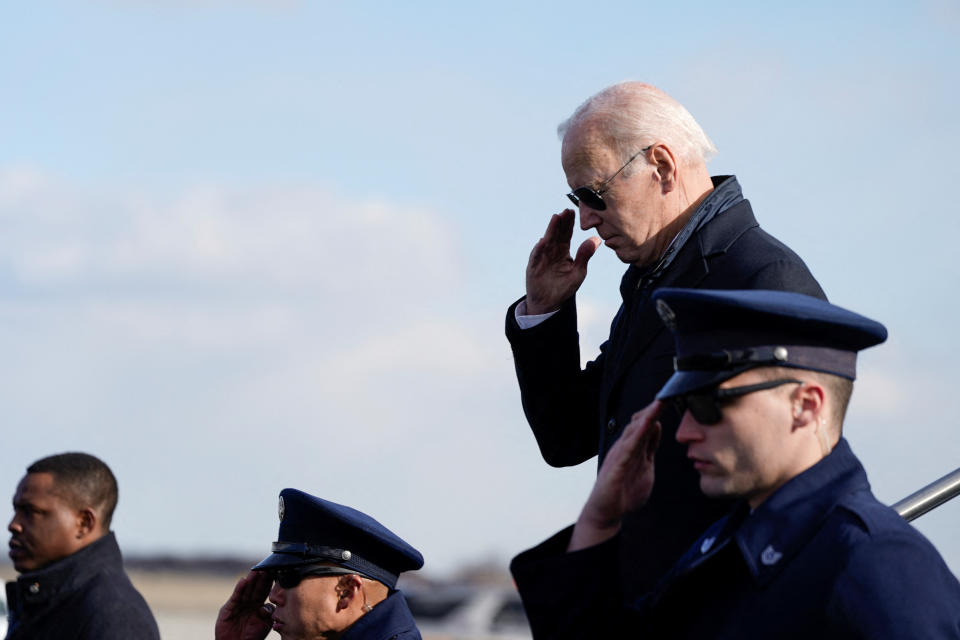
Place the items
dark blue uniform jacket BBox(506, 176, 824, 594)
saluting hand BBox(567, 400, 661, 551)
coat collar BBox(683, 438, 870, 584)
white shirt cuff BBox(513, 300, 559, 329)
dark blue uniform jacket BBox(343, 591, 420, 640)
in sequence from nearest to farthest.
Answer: coat collar BBox(683, 438, 870, 584)
saluting hand BBox(567, 400, 661, 551)
dark blue uniform jacket BBox(506, 176, 824, 594)
white shirt cuff BBox(513, 300, 559, 329)
dark blue uniform jacket BBox(343, 591, 420, 640)

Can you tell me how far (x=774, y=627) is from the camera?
2.64 m

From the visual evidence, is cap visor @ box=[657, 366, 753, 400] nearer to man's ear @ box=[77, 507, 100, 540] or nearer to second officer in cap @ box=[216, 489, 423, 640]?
second officer in cap @ box=[216, 489, 423, 640]

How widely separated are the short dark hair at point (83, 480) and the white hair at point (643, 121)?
123 inches

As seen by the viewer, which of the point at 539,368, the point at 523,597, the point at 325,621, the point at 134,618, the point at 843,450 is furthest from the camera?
the point at 134,618

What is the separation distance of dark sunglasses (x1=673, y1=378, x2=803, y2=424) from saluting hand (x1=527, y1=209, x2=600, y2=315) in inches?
69.4

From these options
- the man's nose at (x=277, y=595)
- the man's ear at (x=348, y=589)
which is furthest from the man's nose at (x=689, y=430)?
the man's nose at (x=277, y=595)

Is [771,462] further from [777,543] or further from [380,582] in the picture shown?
[380,582]

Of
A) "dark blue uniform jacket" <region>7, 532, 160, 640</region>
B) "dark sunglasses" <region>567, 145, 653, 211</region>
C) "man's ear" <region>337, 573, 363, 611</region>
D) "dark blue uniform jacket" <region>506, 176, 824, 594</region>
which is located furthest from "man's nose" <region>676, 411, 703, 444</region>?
"dark blue uniform jacket" <region>7, 532, 160, 640</region>

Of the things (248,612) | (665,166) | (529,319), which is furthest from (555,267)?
(248,612)

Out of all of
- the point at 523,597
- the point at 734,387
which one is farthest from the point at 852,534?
the point at 523,597

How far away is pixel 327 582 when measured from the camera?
518 cm

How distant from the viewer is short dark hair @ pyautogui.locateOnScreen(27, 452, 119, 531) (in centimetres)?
627

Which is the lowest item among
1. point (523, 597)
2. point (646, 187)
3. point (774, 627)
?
point (774, 627)

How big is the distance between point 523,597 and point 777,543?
58cm
